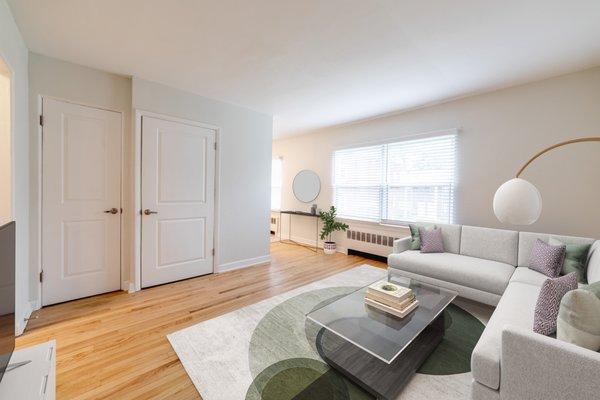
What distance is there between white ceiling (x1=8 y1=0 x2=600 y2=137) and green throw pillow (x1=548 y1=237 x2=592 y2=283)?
1.83 metres

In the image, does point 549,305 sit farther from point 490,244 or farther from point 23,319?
point 23,319

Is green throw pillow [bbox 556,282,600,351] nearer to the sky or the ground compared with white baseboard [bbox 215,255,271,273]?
nearer to the sky

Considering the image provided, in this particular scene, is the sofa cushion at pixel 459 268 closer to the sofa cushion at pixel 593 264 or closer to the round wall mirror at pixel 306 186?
the sofa cushion at pixel 593 264

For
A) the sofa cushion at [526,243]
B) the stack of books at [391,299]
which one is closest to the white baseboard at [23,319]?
the stack of books at [391,299]

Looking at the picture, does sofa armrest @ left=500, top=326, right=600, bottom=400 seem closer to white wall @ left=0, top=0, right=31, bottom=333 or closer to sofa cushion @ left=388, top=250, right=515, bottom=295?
sofa cushion @ left=388, top=250, right=515, bottom=295

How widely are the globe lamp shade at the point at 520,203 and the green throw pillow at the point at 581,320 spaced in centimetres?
40

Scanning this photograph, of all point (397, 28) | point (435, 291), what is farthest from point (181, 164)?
point (435, 291)

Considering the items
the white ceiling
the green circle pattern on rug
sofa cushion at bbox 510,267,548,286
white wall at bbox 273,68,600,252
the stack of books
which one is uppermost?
the white ceiling

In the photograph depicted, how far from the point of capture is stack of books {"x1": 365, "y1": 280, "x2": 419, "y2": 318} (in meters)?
1.90

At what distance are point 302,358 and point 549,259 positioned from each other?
8.08 ft

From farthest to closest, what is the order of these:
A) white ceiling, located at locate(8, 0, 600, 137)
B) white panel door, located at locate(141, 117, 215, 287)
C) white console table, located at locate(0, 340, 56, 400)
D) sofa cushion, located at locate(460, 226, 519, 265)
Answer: white panel door, located at locate(141, 117, 215, 287) < sofa cushion, located at locate(460, 226, 519, 265) < white ceiling, located at locate(8, 0, 600, 137) < white console table, located at locate(0, 340, 56, 400)

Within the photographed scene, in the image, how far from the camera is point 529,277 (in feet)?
7.62

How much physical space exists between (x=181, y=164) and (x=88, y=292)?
70.1 inches

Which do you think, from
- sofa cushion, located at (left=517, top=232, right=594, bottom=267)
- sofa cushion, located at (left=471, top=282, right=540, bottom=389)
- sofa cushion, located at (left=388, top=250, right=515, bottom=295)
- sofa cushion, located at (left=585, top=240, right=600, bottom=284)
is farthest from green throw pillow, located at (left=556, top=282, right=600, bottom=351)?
sofa cushion, located at (left=517, top=232, right=594, bottom=267)
